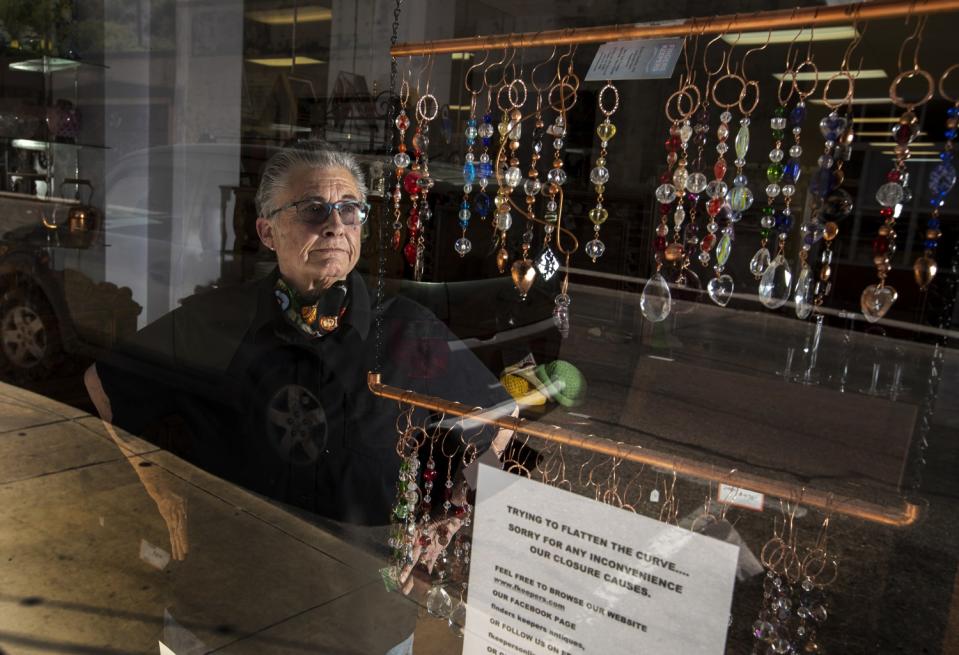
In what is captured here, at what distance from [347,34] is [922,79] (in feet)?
2.69

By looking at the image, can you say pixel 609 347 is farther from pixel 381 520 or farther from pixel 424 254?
pixel 381 520

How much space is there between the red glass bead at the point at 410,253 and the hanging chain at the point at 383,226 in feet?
0.15

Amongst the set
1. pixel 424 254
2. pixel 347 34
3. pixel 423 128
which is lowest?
pixel 424 254

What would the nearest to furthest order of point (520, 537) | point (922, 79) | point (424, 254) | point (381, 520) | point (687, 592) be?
point (922, 79) < point (687, 592) < point (520, 537) < point (424, 254) < point (381, 520)

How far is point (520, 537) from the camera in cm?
99

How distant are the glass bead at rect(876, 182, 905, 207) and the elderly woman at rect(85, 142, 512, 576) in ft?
1.68

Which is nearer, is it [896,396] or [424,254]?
[896,396]

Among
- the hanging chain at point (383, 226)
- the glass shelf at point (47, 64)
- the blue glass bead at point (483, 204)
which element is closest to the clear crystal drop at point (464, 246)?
the blue glass bead at point (483, 204)

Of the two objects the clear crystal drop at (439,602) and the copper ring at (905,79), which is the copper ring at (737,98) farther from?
the clear crystal drop at (439,602)

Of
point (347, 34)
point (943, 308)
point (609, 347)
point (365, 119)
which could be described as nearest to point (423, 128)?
point (365, 119)

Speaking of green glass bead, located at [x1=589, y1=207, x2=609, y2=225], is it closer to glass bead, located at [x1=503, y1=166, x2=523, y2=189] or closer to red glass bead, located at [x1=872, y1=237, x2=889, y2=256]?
glass bead, located at [x1=503, y1=166, x2=523, y2=189]

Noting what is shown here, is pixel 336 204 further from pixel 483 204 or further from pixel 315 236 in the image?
pixel 483 204

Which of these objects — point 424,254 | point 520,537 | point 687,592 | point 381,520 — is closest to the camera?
point 687,592

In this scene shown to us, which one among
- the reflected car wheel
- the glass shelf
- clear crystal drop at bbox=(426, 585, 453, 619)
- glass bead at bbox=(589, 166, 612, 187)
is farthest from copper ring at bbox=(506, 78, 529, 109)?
the reflected car wheel
